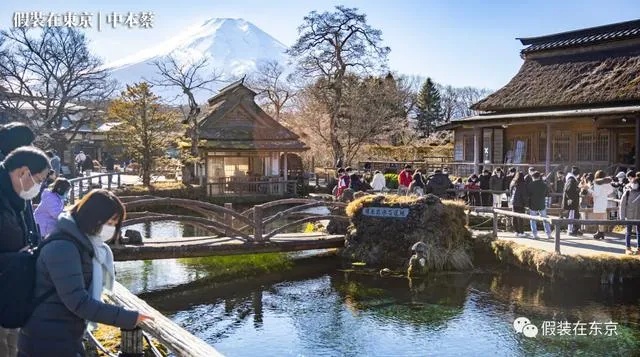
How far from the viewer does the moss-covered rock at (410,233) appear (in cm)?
1448

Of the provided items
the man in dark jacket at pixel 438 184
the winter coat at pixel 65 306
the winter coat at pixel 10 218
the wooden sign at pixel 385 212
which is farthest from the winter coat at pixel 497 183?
the winter coat at pixel 65 306

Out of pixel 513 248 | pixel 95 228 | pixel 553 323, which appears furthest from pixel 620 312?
pixel 95 228

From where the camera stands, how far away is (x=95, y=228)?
3248 mm

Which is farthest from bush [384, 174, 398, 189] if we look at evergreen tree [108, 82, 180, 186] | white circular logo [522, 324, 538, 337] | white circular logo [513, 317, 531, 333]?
white circular logo [522, 324, 538, 337]

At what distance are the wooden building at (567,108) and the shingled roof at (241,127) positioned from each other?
28.0 ft

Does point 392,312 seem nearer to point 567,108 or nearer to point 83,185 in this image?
point 567,108

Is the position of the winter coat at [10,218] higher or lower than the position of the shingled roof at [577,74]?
lower

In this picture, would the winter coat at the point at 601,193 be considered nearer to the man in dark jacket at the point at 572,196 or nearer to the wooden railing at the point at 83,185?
the man in dark jacket at the point at 572,196

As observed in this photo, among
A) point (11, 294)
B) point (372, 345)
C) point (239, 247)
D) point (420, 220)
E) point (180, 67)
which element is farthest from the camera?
point (180, 67)

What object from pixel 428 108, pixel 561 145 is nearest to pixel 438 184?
pixel 561 145

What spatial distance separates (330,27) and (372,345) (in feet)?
95.5

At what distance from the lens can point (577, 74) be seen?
24328 mm

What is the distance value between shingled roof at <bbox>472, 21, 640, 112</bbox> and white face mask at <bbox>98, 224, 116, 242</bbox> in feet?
68.2

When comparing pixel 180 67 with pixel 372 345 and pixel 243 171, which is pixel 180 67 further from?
pixel 372 345
